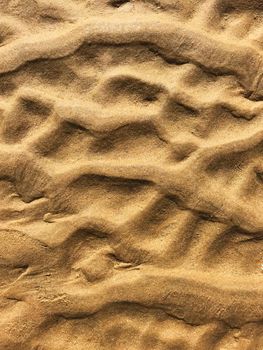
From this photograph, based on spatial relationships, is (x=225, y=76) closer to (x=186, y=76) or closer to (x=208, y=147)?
(x=186, y=76)

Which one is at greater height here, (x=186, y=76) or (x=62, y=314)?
(x=186, y=76)

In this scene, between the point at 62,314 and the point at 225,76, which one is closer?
the point at 62,314

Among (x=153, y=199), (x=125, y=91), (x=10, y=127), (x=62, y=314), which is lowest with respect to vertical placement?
(x=62, y=314)

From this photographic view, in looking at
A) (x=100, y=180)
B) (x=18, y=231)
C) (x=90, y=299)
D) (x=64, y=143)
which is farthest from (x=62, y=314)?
(x=64, y=143)

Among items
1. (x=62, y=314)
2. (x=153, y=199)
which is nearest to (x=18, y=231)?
(x=62, y=314)

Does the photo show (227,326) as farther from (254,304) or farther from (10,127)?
(10,127)

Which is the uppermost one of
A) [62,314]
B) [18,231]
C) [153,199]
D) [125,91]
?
[125,91]
